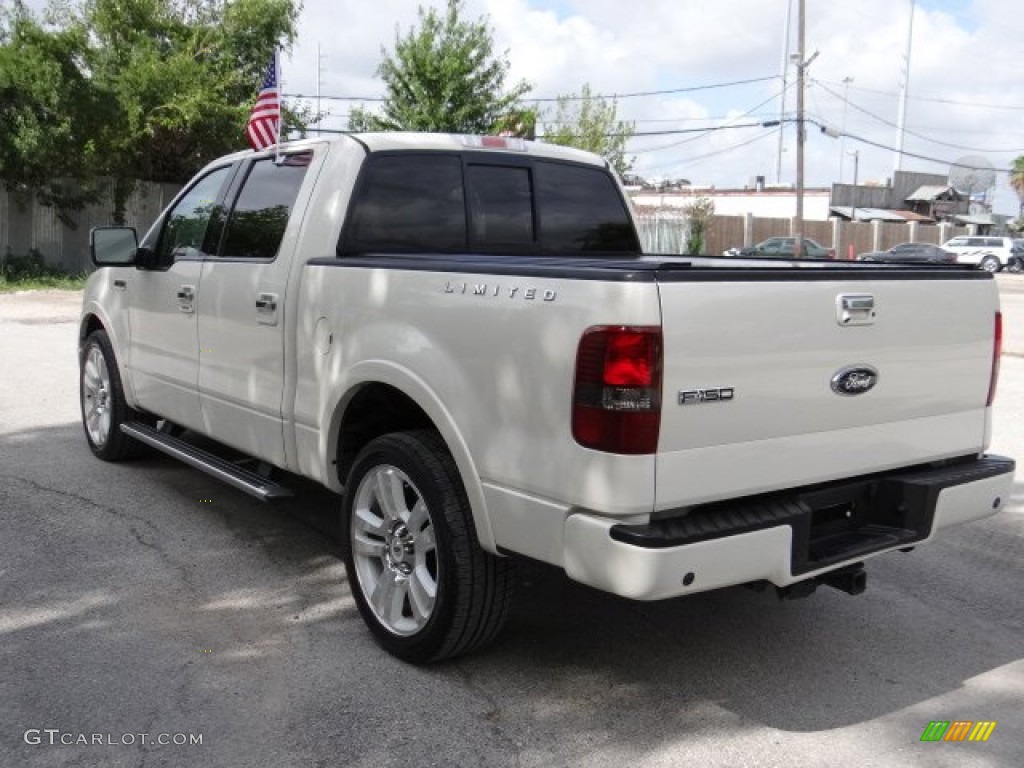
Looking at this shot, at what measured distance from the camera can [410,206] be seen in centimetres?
482

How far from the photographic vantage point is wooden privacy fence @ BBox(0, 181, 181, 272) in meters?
24.8

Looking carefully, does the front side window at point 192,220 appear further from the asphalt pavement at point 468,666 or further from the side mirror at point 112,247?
the asphalt pavement at point 468,666

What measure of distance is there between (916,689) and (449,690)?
5.56 ft

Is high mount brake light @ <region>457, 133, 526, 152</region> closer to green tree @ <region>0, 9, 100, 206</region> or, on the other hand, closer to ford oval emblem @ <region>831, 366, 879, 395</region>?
ford oval emblem @ <region>831, 366, 879, 395</region>

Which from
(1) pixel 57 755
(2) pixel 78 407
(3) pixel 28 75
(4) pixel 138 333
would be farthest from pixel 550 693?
(3) pixel 28 75

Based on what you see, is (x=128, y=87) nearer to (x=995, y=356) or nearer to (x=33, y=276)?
(x=33, y=276)

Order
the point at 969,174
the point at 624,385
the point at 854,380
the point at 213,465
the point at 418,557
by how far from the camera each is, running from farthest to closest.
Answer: the point at 969,174
the point at 213,465
the point at 418,557
the point at 854,380
the point at 624,385

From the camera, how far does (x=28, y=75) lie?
2236 centimetres

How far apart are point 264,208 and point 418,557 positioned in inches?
81.6

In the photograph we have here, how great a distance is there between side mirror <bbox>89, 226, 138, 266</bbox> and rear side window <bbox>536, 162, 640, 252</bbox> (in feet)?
8.09

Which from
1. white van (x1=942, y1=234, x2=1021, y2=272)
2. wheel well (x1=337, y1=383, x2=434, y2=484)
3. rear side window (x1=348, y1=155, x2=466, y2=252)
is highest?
white van (x1=942, y1=234, x2=1021, y2=272)

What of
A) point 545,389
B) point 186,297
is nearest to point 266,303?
point 186,297

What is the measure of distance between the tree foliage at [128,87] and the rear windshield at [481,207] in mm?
19780

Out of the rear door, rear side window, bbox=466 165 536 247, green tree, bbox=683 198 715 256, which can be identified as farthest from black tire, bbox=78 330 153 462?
green tree, bbox=683 198 715 256
